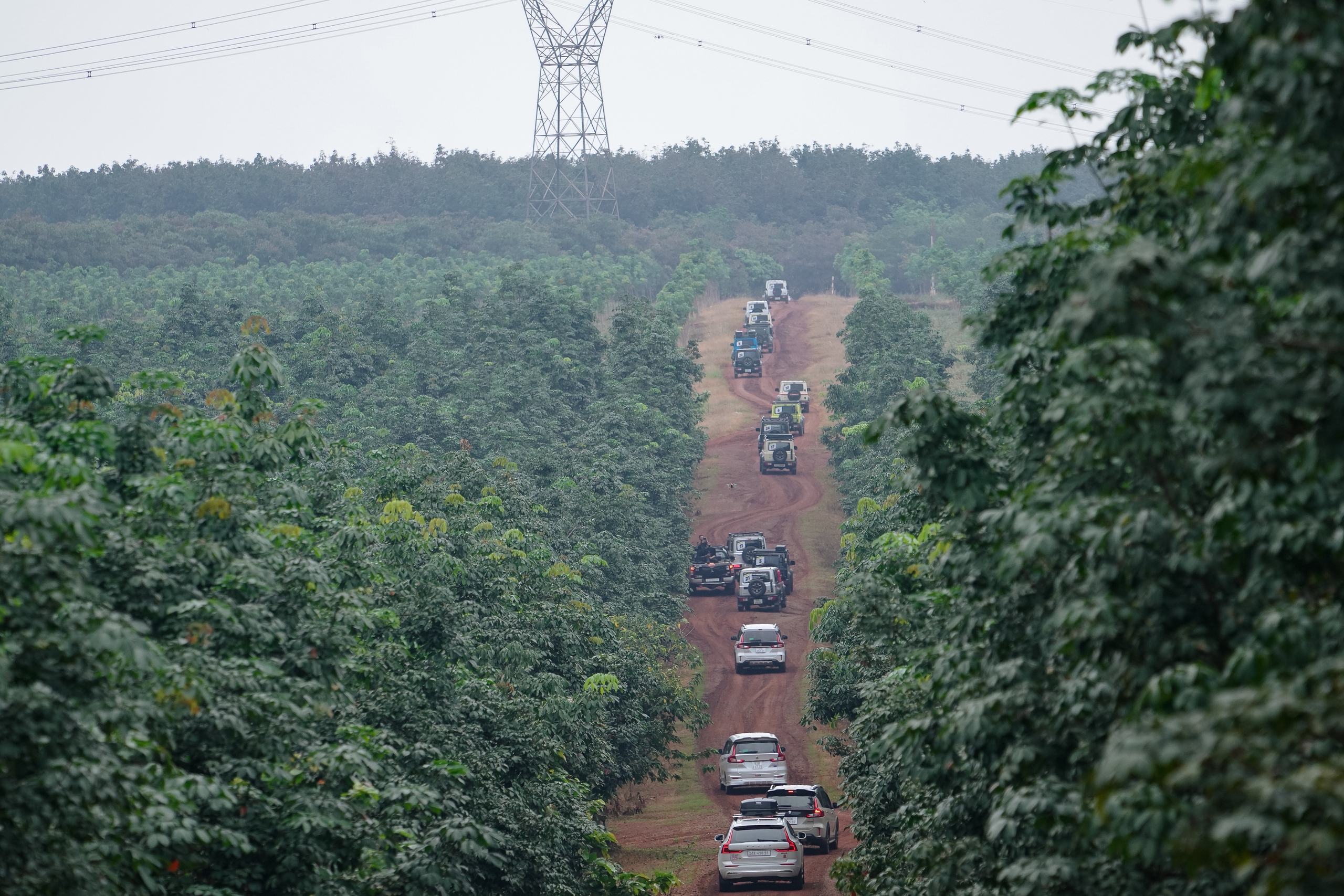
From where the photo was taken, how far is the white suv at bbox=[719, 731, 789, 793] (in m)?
28.9

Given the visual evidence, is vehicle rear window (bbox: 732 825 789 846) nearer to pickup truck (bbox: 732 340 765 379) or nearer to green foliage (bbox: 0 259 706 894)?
green foliage (bbox: 0 259 706 894)

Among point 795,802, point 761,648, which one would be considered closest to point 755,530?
point 761,648

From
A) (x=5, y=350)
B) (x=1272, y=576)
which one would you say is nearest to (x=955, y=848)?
(x=1272, y=576)

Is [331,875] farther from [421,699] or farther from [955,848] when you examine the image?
[955,848]

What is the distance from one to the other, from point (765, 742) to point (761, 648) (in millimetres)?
8477

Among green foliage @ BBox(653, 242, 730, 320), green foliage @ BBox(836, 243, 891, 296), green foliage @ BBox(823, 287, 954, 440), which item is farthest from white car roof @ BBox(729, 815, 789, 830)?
green foliage @ BBox(836, 243, 891, 296)

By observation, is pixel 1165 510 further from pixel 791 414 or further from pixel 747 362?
pixel 747 362

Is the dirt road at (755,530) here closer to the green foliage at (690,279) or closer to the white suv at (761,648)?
the white suv at (761,648)

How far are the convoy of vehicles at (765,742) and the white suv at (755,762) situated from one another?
20mm

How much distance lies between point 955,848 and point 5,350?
44429 millimetres

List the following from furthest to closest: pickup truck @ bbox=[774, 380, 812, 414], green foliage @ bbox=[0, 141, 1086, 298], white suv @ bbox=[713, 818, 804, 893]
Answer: green foliage @ bbox=[0, 141, 1086, 298]
pickup truck @ bbox=[774, 380, 812, 414]
white suv @ bbox=[713, 818, 804, 893]

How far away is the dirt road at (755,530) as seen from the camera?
27922 millimetres

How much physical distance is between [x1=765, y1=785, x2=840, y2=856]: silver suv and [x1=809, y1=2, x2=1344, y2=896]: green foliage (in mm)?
13722

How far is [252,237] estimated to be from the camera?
93062 mm
